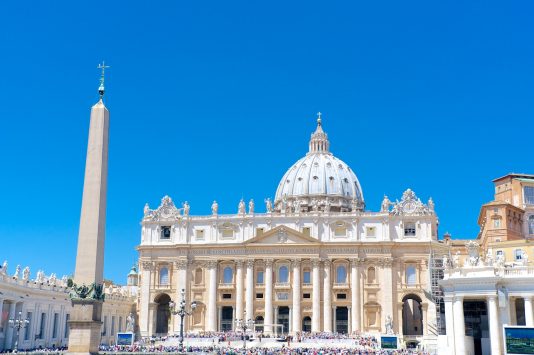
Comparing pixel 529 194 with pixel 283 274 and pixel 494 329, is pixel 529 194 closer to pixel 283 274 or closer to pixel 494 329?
pixel 283 274

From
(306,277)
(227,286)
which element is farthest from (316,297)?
(227,286)

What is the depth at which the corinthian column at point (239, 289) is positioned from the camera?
77.1 meters

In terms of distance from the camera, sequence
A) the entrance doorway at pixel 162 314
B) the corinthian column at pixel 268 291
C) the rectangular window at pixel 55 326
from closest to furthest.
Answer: the rectangular window at pixel 55 326 < the corinthian column at pixel 268 291 < the entrance doorway at pixel 162 314

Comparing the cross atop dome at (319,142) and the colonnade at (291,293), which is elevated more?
the cross atop dome at (319,142)

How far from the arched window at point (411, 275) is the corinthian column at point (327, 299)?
337 inches

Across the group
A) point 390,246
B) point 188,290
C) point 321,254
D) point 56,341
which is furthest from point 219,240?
point 56,341

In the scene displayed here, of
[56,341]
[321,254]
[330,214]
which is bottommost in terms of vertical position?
[56,341]

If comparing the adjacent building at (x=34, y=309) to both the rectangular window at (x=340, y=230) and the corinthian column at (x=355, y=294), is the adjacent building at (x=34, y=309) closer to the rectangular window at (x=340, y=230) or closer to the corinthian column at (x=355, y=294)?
the corinthian column at (x=355, y=294)

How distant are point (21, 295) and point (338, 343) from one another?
27238 millimetres

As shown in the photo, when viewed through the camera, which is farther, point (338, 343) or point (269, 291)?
point (269, 291)

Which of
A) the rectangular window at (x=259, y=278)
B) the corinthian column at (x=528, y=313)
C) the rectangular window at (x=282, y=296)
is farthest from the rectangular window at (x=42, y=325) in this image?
the corinthian column at (x=528, y=313)

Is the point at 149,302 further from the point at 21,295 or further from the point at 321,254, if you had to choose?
the point at 21,295

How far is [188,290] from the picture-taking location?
7894cm

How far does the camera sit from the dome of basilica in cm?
10219
